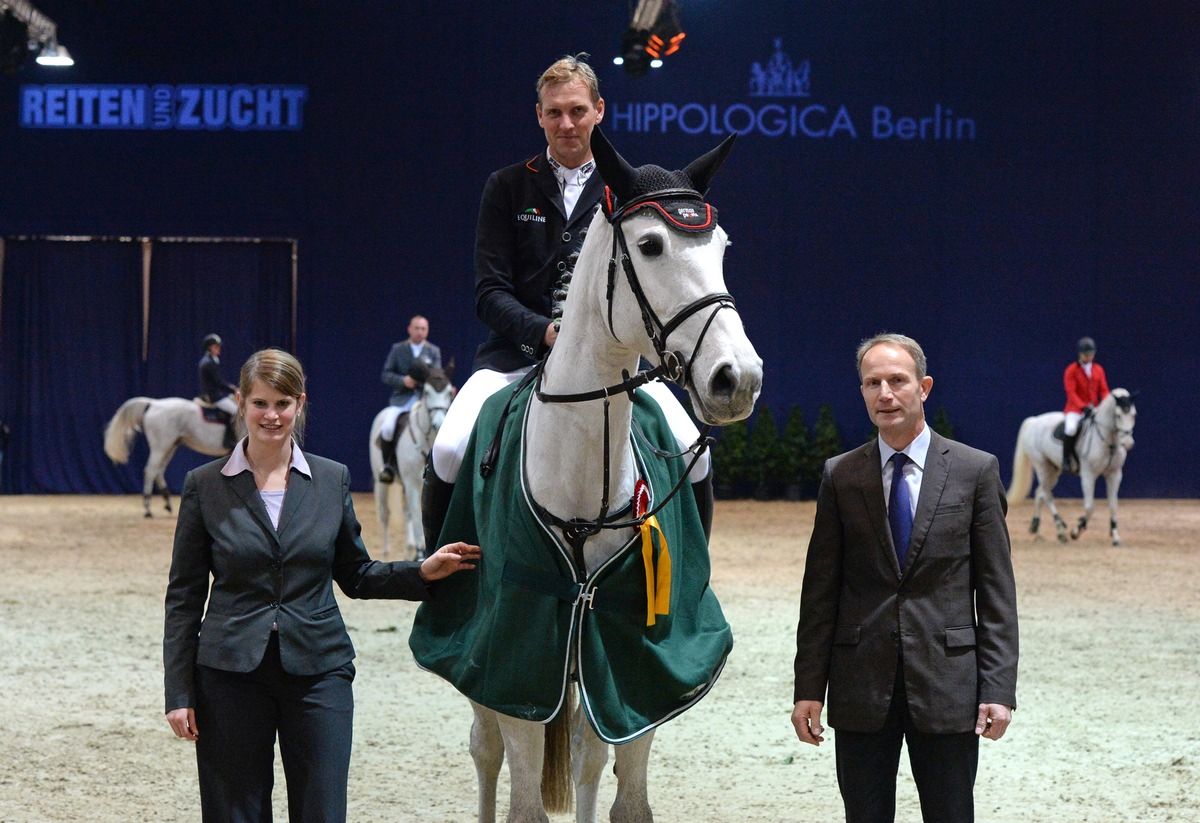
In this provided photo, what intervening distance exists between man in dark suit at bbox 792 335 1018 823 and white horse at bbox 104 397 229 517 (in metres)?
11.2

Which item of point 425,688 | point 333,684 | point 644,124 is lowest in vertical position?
point 425,688

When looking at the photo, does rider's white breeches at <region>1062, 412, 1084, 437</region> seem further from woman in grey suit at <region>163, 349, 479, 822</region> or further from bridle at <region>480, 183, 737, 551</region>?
woman in grey suit at <region>163, 349, 479, 822</region>

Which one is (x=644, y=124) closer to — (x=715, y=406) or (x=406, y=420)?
(x=406, y=420)

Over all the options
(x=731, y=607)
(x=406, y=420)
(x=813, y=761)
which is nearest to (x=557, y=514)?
(x=813, y=761)

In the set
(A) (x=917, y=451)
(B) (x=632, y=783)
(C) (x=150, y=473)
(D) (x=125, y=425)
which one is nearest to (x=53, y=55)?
(D) (x=125, y=425)

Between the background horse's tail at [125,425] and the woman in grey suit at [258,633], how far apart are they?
11.2 metres

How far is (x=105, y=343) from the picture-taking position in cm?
1492

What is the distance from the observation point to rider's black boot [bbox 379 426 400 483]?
30.1ft

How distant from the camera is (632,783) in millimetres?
2783

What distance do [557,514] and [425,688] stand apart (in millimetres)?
3227

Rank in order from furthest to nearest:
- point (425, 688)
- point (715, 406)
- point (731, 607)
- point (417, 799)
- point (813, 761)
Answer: point (731, 607) < point (425, 688) < point (813, 761) < point (417, 799) < point (715, 406)

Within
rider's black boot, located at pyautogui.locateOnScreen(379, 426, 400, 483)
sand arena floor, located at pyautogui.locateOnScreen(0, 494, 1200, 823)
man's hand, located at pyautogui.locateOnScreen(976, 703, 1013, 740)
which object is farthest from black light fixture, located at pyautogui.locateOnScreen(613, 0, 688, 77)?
man's hand, located at pyautogui.locateOnScreen(976, 703, 1013, 740)

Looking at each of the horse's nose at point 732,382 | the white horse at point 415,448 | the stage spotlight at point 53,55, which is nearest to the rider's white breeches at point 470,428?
the horse's nose at point 732,382

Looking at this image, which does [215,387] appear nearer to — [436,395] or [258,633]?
[436,395]
